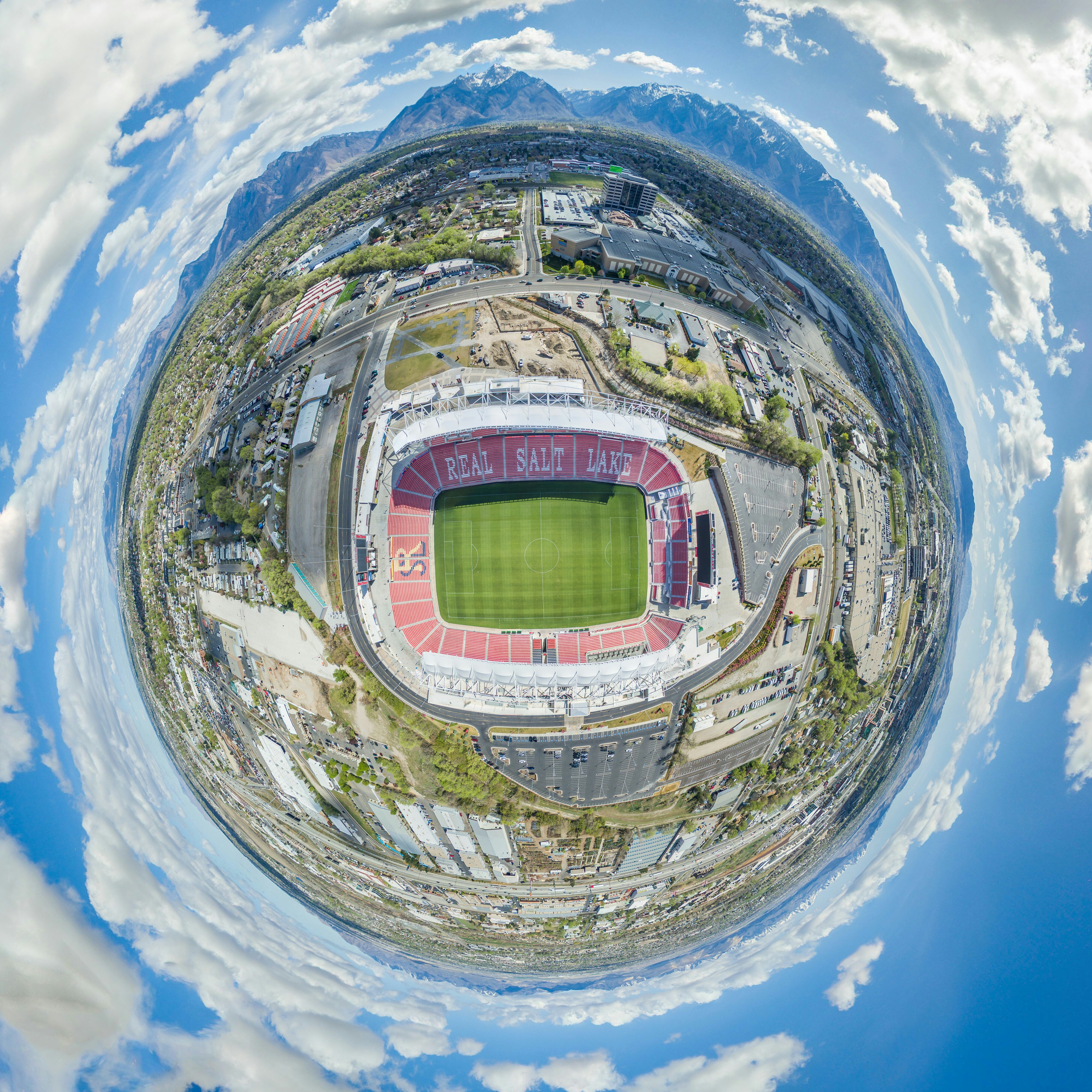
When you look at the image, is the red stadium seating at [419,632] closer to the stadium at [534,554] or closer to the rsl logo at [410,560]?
the stadium at [534,554]

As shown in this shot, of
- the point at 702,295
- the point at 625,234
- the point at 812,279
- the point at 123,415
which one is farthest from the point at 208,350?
the point at 812,279

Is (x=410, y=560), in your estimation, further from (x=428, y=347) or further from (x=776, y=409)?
(x=776, y=409)

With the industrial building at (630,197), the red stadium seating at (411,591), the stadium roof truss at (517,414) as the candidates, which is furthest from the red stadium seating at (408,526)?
the industrial building at (630,197)

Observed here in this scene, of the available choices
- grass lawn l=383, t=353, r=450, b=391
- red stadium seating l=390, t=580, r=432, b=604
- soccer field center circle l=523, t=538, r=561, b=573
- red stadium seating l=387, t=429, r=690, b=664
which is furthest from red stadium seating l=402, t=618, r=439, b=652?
grass lawn l=383, t=353, r=450, b=391

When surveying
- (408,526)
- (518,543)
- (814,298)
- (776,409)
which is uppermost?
(814,298)

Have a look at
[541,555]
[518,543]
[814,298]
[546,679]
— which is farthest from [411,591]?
[814,298]

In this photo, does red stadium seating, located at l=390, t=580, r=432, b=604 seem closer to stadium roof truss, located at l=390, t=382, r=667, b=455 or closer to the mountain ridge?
stadium roof truss, located at l=390, t=382, r=667, b=455

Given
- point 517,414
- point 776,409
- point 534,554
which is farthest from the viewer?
point 534,554
